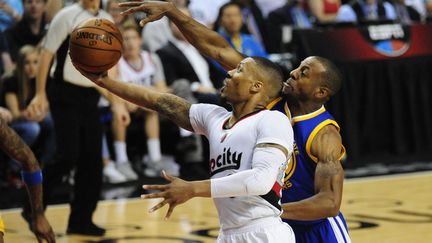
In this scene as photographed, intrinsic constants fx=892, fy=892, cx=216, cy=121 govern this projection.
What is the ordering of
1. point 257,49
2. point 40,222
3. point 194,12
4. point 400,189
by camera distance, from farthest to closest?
1. point 194,12
2. point 257,49
3. point 400,189
4. point 40,222

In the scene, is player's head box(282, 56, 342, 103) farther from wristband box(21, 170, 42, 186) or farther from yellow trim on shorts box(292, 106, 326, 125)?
wristband box(21, 170, 42, 186)

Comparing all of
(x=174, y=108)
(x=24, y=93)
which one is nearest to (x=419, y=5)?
(x=24, y=93)

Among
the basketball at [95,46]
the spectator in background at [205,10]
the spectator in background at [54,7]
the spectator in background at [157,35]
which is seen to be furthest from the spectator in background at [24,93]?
the basketball at [95,46]

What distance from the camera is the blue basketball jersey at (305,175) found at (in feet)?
14.1

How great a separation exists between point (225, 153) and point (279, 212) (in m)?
0.36

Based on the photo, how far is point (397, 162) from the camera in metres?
10.7

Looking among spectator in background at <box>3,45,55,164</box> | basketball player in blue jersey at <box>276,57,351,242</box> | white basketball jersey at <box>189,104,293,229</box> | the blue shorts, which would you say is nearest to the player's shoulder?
white basketball jersey at <box>189,104,293,229</box>

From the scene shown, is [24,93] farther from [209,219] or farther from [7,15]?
[209,219]

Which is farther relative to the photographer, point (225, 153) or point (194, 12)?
point (194, 12)

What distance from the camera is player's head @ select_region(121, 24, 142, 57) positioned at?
9578mm

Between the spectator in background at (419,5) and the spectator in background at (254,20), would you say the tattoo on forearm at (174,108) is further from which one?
the spectator in background at (419,5)

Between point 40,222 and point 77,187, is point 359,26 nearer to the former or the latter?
point 77,187

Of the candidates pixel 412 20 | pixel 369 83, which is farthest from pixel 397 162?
pixel 412 20

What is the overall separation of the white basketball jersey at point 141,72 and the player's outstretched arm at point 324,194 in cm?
562
